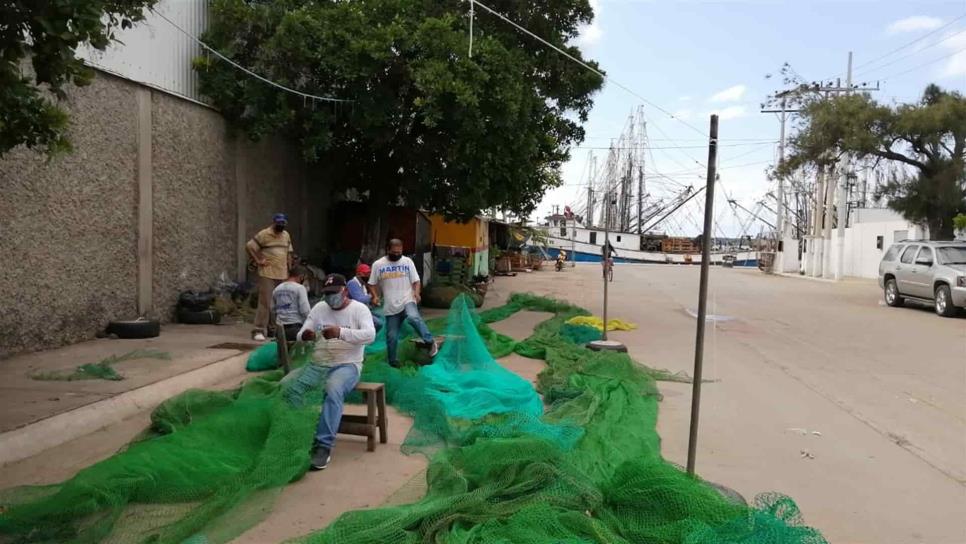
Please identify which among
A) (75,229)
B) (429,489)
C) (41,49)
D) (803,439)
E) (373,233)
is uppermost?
(41,49)

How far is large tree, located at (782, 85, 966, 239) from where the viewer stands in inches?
979

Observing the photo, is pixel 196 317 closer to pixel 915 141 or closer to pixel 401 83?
pixel 401 83

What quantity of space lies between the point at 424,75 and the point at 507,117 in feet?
5.60

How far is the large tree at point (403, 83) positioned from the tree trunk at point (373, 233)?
1.10m

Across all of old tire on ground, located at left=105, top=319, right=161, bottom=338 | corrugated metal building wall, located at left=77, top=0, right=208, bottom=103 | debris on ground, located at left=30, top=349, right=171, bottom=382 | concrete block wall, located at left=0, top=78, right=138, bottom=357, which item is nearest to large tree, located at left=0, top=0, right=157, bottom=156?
debris on ground, located at left=30, top=349, right=171, bottom=382

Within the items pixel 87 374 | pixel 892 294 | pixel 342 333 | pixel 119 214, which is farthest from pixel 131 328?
pixel 892 294

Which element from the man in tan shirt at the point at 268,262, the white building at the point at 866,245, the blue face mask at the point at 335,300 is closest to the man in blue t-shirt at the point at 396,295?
the man in tan shirt at the point at 268,262

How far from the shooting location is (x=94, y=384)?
7.25m

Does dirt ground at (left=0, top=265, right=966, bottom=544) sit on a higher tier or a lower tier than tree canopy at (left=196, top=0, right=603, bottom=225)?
lower

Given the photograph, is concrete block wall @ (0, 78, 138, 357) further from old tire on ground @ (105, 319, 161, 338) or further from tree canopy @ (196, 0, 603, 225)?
tree canopy @ (196, 0, 603, 225)

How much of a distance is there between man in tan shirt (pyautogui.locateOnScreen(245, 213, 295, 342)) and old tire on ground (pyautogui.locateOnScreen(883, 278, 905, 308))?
17.4 meters

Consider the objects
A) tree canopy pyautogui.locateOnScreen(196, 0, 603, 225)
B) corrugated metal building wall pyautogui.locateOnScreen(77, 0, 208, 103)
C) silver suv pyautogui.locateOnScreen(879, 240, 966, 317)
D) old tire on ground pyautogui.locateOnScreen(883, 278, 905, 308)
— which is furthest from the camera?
old tire on ground pyautogui.locateOnScreen(883, 278, 905, 308)

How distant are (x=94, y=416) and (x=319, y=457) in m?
2.28

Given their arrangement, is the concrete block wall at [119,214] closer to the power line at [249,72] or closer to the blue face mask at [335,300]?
the power line at [249,72]
